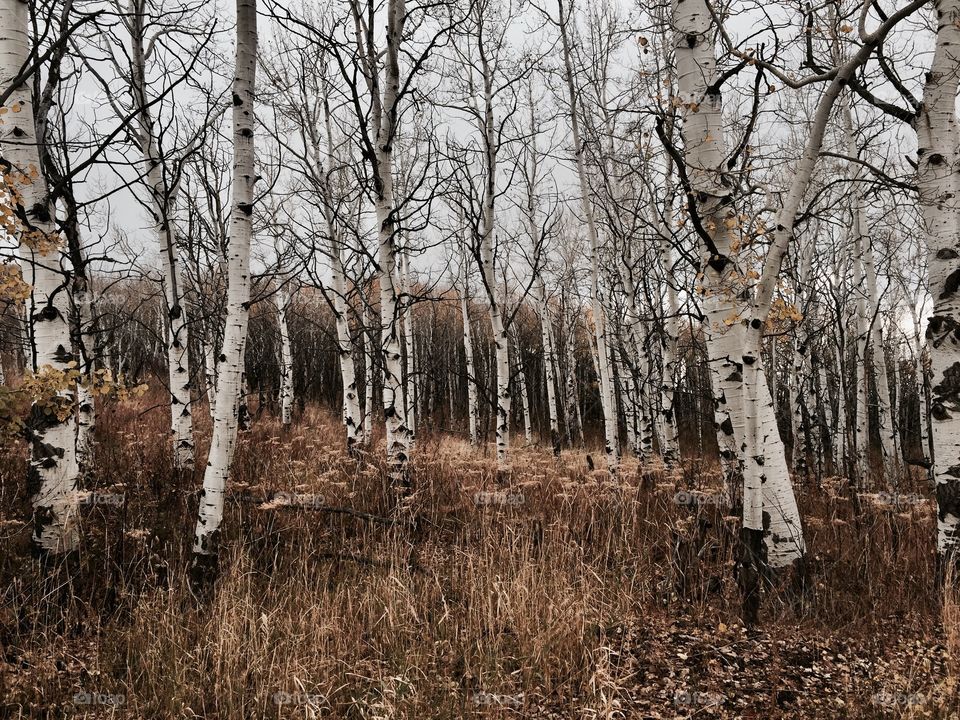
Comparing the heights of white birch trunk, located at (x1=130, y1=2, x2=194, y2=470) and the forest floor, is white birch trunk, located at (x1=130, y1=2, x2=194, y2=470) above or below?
above

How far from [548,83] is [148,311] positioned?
100 ft

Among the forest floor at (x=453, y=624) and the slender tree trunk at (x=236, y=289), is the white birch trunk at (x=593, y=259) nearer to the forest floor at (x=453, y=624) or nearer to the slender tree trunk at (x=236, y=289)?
the forest floor at (x=453, y=624)

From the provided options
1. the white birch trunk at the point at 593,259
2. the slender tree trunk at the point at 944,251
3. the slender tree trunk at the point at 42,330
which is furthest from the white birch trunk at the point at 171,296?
the slender tree trunk at the point at 944,251

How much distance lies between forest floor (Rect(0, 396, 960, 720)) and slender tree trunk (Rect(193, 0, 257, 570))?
0.45m

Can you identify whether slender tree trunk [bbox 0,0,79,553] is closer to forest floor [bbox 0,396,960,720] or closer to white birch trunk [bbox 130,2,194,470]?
forest floor [bbox 0,396,960,720]

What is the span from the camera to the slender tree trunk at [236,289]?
11.1 feet

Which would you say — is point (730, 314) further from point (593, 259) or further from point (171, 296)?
point (171, 296)

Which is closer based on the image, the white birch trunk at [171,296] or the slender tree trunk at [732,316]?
the slender tree trunk at [732,316]

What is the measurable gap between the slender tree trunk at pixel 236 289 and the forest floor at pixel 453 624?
17.8 inches

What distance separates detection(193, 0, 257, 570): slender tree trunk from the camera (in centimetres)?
340

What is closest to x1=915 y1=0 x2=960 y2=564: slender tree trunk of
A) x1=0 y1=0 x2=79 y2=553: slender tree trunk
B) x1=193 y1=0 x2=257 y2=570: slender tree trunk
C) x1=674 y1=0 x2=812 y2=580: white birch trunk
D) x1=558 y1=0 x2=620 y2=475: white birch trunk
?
x1=674 y1=0 x2=812 y2=580: white birch trunk

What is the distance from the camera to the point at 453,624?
313 centimetres

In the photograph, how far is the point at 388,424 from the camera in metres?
5.55

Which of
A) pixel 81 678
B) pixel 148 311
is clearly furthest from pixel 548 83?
pixel 148 311
